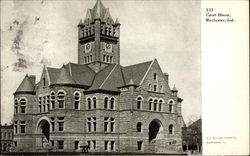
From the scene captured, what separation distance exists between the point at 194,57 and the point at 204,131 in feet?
5.84

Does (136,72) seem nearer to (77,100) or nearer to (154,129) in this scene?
(77,100)

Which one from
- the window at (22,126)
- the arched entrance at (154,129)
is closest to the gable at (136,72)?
the arched entrance at (154,129)

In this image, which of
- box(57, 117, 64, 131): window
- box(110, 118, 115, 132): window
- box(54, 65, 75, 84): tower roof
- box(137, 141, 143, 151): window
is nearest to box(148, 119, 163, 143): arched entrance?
box(137, 141, 143, 151): window

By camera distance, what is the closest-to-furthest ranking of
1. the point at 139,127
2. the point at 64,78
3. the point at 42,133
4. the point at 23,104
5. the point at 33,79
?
the point at 33,79, the point at 23,104, the point at 42,133, the point at 64,78, the point at 139,127

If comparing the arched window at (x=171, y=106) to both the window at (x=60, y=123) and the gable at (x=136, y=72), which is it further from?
the window at (x=60, y=123)

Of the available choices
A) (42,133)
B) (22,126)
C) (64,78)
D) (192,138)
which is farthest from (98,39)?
(192,138)

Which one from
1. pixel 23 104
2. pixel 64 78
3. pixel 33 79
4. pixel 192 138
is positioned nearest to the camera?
pixel 33 79

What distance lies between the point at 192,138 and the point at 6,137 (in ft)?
15.3

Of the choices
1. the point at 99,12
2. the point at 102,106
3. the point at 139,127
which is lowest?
the point at 139,127

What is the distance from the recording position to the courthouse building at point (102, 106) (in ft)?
43.5

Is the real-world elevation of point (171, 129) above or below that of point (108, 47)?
below

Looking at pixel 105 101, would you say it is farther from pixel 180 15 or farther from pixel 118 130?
pixel 180 15

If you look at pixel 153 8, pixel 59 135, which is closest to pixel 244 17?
pixel 153 8

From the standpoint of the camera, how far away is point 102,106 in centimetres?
1424
